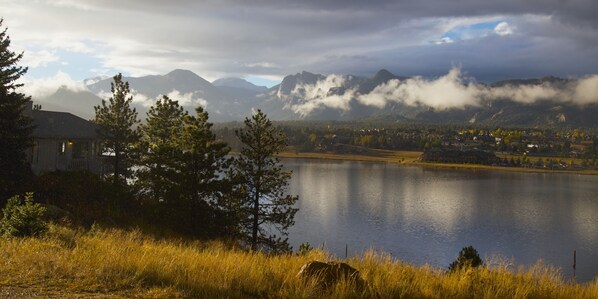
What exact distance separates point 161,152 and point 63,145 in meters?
10.5

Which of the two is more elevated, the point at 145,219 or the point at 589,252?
the point at 145,219

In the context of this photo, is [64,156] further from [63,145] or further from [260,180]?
[260,180]

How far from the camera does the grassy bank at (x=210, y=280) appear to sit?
7609mm

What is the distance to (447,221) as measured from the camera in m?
70.4

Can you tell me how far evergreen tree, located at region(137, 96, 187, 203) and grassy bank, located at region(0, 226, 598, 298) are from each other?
19.8m

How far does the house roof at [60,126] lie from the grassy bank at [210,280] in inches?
1098

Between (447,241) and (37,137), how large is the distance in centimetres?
4642

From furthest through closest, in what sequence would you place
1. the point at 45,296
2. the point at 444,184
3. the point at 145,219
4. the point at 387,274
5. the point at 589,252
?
1. the point at 444,184
2. the point at 589,252
3. the point at 145,219
4. the point at 387,274
5. the point at 45,296

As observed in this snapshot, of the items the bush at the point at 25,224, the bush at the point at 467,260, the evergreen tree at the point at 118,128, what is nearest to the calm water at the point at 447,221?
the bush at the point at 467,260

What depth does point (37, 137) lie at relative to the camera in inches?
1324

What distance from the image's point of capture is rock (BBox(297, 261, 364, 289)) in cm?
820

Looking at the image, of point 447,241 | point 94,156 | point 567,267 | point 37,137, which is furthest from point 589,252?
point 37,137

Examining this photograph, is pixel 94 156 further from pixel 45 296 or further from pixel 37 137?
pixel 45 296

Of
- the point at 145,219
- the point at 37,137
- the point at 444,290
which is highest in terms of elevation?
the point at 37,137
